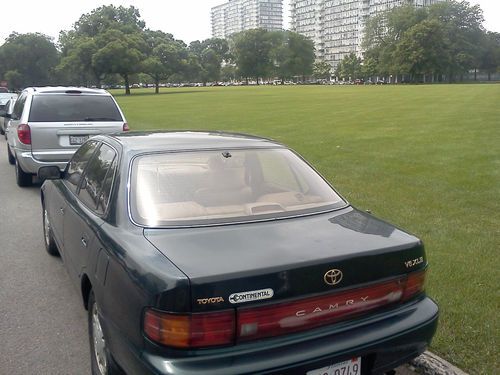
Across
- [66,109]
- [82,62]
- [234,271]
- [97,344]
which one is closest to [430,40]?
[82,62]

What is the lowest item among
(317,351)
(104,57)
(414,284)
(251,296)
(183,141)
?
(317,351)

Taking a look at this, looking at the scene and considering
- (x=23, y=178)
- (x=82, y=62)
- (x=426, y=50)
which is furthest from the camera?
(x=426, y=50)

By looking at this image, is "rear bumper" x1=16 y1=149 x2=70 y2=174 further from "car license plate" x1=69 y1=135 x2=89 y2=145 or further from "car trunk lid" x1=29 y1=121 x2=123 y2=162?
"car license plate" x1=69 y1=135 x2=89 y2=145

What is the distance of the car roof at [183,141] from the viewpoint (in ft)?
11.6

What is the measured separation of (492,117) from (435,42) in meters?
93.3

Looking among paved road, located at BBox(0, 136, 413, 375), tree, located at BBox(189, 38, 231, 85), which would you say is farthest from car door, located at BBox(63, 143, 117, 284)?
tree, located at BBox(189, 38, 231, 85)

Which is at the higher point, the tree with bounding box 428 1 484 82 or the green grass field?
the tree with bounding box 428 1 484 82

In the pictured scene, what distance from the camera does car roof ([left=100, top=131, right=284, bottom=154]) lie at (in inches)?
139

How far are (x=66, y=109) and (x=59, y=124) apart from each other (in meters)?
0.30

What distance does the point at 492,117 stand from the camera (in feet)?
70.4

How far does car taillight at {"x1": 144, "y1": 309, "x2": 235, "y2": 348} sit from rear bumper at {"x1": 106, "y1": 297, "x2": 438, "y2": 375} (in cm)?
5

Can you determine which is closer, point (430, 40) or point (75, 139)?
point (75, 139)

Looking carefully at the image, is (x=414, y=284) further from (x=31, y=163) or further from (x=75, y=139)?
(x=31, y=163)

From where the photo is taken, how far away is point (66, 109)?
872 cm
